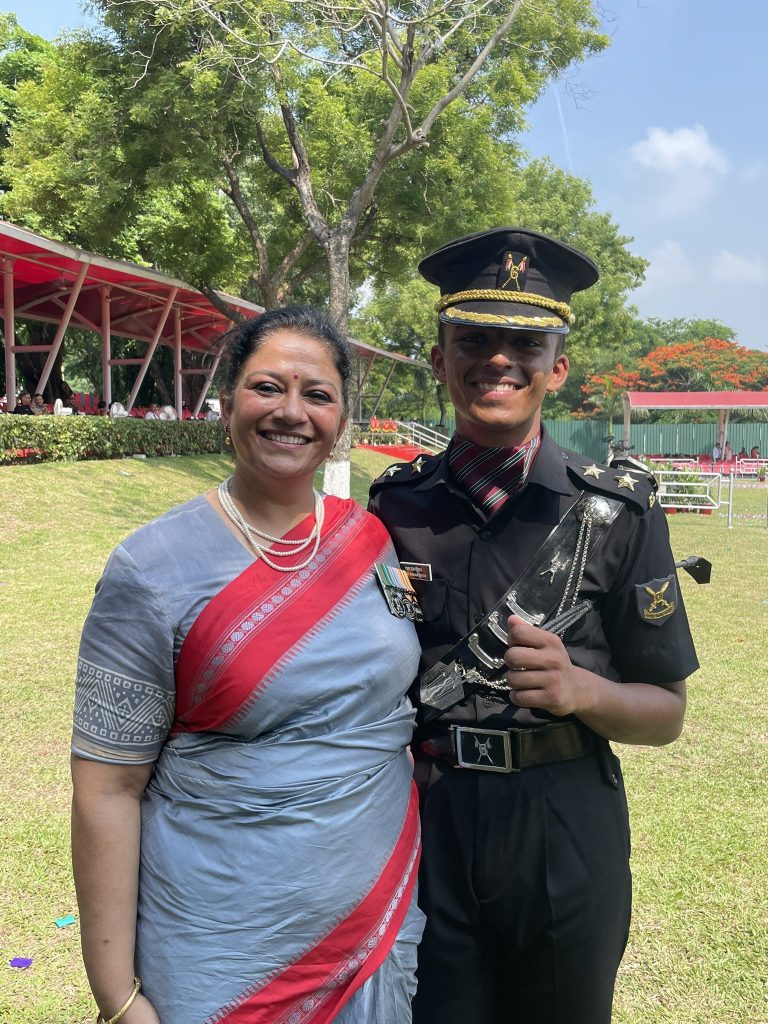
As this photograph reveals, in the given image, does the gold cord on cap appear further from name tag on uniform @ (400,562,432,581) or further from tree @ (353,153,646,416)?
tree @ (353,153,646,416)

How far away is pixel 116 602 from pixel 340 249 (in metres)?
11.3

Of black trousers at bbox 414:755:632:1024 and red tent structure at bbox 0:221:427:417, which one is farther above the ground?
red tent structure at bbox 0:221:427:417

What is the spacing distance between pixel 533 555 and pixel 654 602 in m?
0.26

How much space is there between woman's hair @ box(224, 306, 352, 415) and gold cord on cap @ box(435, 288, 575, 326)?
279 mm

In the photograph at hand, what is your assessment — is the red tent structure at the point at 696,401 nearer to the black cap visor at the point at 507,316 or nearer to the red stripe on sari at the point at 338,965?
the black cap visor at the point at 507,316

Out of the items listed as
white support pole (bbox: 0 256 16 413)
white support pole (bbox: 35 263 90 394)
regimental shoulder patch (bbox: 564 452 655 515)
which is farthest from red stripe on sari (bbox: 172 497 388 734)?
white support pole (bbox: 35 263 90 394)

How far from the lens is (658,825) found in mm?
3867

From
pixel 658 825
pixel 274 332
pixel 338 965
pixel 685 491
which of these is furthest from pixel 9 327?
pixel 338 965

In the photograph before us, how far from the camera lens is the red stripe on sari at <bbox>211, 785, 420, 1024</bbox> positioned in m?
1.41

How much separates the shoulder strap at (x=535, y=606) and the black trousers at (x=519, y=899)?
0.17 metres

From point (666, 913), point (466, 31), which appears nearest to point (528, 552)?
point (666, 913)

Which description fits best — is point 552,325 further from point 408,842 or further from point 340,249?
point 340,249

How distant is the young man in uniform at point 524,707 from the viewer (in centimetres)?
162

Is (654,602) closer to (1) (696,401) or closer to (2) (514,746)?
(2) (514,746)
